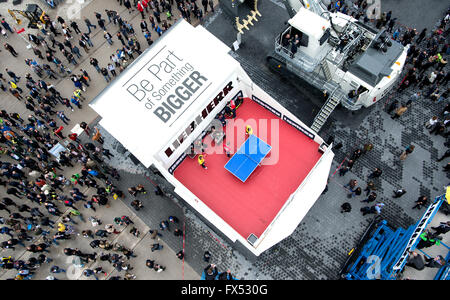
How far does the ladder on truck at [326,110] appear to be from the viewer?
22797 millimetres

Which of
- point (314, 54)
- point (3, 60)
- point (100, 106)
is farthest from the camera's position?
point (3, 60)

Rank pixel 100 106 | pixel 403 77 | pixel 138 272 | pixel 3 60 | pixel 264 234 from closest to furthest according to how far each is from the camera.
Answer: pixel 264 234
pixel 100 106
pixel 138 272
pixel 403 77
pixel 3 60

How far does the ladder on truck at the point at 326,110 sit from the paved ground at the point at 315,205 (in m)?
1.03

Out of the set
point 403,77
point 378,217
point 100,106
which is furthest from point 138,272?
point 403,77

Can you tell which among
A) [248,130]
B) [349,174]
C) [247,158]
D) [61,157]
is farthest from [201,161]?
[349,174]

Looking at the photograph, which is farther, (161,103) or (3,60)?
(3,60)

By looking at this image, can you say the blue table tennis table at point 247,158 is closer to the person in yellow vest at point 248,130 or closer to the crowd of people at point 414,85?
the person in yellow vest at point 248,130

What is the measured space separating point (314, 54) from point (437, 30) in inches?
407

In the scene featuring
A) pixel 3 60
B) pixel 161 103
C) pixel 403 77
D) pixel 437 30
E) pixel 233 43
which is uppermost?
pixel 437 30

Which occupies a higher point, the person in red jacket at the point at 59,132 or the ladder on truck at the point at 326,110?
the ladder on truck at the point at 326,110

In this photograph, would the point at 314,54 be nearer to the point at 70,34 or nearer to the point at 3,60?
the point at 70,34

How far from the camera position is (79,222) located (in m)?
22.5

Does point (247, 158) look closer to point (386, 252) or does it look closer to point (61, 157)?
point (386, 252)

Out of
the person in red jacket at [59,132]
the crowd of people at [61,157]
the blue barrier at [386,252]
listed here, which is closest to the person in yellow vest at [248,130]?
the crowd of people at [61,157]
